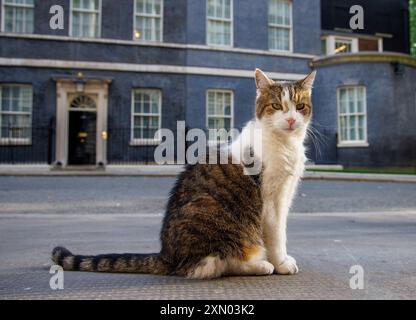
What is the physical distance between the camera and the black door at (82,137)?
51.3 feet

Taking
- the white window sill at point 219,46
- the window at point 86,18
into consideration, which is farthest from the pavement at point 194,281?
the white window sill at point 219,46

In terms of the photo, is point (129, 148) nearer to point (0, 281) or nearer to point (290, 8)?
point (290, 8)

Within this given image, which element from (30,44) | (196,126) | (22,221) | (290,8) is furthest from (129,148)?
(22,221)

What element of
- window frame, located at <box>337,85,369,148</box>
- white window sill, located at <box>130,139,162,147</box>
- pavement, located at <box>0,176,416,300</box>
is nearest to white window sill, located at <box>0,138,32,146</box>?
white window sill, located at <box>130,139,162,147</box>

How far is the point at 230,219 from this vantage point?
6.98 feet

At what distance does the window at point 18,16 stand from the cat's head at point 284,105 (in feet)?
50.7

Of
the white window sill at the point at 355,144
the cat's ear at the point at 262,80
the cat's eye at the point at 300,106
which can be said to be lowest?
the cat's eye at the point at 300,106

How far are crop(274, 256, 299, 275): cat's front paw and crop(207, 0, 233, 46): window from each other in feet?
51.9

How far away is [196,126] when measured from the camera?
54.1 ft

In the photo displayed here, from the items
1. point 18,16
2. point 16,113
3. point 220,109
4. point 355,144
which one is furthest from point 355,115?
point 18,16

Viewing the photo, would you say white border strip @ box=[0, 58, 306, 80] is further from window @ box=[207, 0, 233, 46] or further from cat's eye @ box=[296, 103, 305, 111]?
cat's eye @ box=[296, 103, 305, 111]

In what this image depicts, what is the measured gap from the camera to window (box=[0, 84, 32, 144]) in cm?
1485

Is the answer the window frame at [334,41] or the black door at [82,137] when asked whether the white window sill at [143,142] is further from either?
the window frame at [334,41]

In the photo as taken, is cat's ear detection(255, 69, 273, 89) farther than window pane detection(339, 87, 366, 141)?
No
